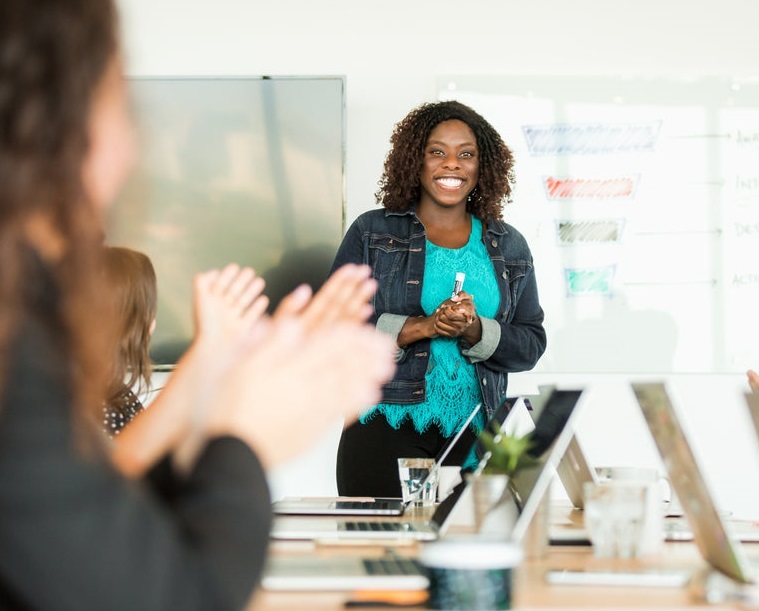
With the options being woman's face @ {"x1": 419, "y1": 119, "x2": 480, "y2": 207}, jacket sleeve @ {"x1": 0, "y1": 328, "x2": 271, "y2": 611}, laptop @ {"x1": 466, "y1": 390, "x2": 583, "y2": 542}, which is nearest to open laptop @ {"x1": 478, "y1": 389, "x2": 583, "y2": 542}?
laptop @ {"x1": 466, "y1": 390, "x2": 583, "y2": 542}

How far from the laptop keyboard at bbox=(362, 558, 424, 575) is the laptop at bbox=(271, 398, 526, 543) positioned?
240 millimetres

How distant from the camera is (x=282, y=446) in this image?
0.82 meters

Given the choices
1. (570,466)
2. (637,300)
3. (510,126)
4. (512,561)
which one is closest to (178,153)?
(510,126)

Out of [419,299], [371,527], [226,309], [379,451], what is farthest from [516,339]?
[226,309]

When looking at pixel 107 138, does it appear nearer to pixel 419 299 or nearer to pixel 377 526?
pixel 377 526

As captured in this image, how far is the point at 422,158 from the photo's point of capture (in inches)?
125

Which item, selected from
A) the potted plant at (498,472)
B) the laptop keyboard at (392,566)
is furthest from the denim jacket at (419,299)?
the laptop keyboard at (392,566)

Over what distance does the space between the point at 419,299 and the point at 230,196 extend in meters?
0.96

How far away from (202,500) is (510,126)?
3.06 metres

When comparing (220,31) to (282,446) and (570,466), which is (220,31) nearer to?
(570,466)

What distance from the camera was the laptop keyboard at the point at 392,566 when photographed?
1.21 m

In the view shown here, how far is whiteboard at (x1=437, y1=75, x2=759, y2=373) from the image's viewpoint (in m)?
3.65

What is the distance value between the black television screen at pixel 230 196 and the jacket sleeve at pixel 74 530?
2877 mm

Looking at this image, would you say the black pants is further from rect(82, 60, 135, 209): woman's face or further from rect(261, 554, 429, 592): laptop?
rect(82, 60, 135, 209): woman's face
